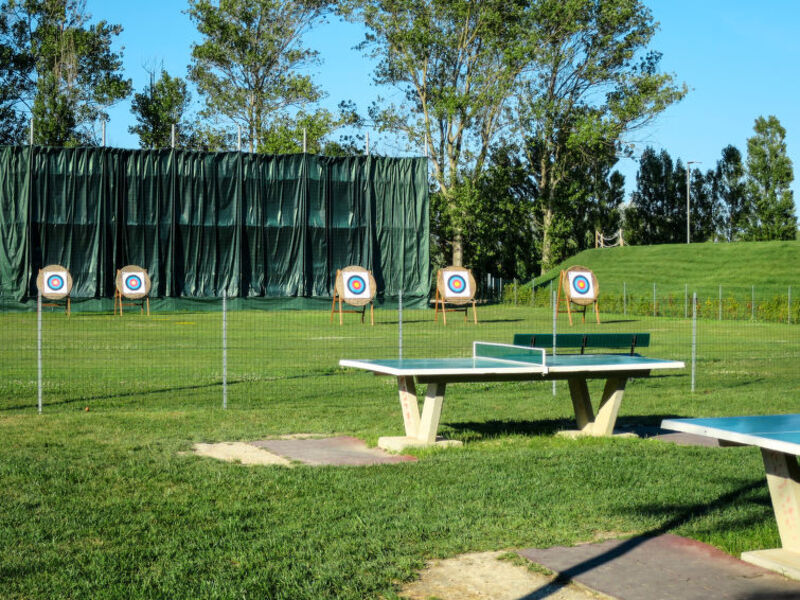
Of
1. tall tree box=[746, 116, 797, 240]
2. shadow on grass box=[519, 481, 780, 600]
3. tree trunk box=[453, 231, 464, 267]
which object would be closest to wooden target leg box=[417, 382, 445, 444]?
shadow on grass box=[519, 481, 780, 600]

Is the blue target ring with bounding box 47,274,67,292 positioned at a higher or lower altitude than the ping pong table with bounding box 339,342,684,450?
higher

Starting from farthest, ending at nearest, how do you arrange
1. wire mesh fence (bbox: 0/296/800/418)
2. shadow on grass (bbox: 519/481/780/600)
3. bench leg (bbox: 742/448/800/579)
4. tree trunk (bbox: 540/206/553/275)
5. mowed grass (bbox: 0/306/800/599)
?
1. tree trunk (bbox: 540/206/553/275)
2. wire mesh fence (bbox: 0/296/800/418)
3. bench leg (bbox: 742/448/800/579)
4. mowed grass (bbox: 0/306/800/599)
5. shadow on grass (bbox: 519/481/780/600)

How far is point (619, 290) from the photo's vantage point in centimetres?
4591

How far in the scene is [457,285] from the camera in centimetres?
3416

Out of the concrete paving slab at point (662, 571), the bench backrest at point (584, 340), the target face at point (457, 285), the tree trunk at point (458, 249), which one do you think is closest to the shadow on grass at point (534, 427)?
the bench backrest at point (584, 340)

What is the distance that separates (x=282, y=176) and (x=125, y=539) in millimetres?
38088

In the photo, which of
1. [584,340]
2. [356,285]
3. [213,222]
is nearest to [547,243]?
Result: [213,222]

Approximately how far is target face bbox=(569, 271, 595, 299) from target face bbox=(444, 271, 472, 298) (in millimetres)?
3332

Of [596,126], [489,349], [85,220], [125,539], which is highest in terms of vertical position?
[596,126]

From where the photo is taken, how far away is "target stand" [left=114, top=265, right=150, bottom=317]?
38.3 meters

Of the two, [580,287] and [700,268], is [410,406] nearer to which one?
[580,287]

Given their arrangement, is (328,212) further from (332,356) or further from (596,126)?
(332,356)

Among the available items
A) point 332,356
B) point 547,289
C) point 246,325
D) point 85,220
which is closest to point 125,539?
point 332,356

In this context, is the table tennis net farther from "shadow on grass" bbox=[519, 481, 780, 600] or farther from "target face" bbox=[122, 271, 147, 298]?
"target face" bbox=[122, 271, 147, 298]
